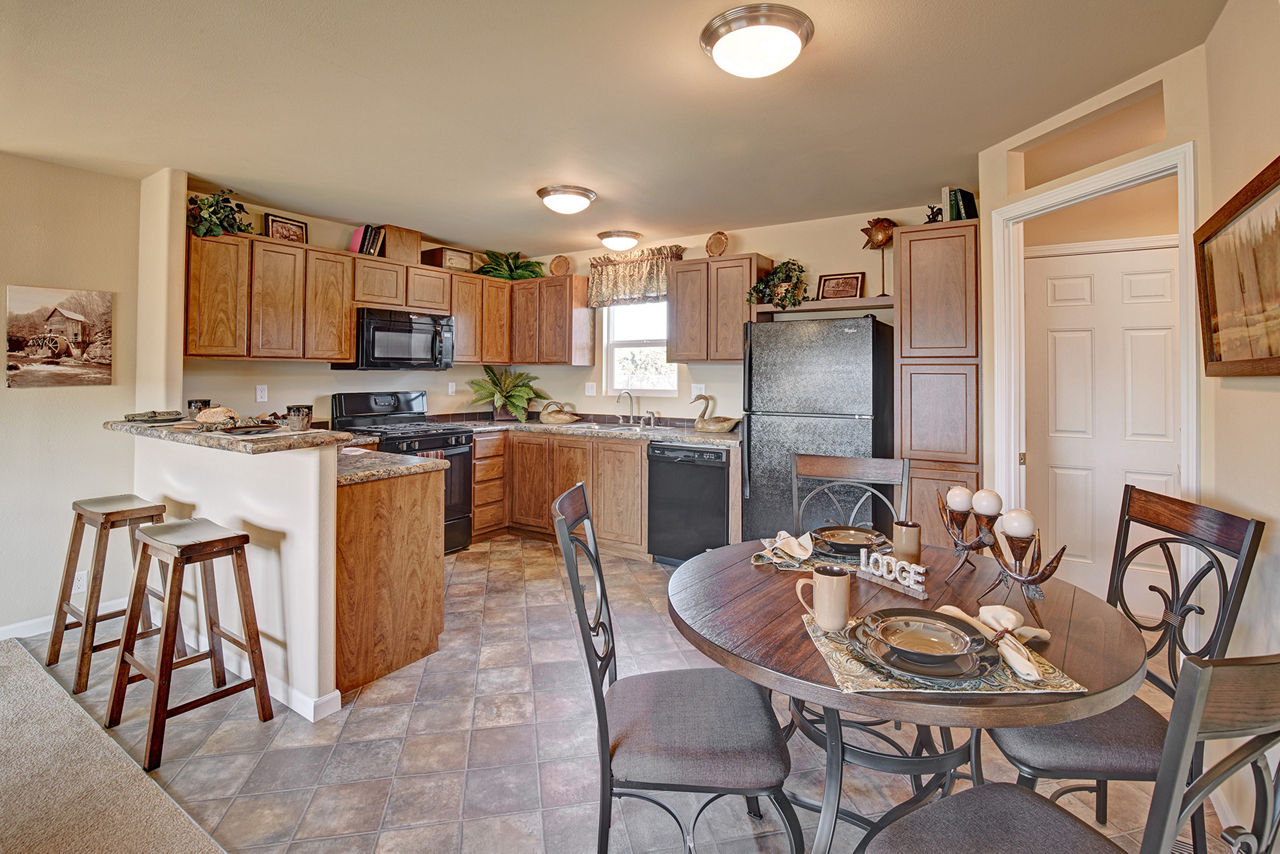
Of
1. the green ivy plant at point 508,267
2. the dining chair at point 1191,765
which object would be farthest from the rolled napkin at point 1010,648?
the green ivy plant at point 508,267

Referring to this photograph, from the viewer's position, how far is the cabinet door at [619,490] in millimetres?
4266

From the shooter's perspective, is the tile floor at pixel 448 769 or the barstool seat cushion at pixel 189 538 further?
→ the barstool seat cushion at pixel 189 538

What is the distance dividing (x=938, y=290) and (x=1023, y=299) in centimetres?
42

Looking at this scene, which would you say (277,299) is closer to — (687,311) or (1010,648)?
(687,311)

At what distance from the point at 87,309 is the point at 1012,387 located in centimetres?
479

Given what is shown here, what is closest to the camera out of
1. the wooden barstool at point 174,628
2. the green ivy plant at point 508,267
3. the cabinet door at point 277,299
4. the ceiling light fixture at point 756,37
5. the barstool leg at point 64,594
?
the ceiling light fixture at point 756,37

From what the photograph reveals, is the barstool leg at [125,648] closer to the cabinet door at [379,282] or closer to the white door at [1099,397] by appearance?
the cabinet door at [379,282]

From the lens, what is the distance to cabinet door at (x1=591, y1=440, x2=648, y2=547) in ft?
14.0

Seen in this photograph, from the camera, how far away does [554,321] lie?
5.03 meters

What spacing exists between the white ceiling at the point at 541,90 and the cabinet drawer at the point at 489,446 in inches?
75.9

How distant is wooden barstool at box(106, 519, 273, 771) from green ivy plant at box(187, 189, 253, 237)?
1898 mm

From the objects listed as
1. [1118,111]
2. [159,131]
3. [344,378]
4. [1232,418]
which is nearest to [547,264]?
[344,378]

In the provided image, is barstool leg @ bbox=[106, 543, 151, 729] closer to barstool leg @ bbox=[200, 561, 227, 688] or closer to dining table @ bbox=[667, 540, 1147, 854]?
barstool leg @ bbox=[200, 561, 227, 688]

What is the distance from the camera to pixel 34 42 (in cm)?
202
